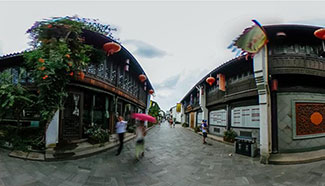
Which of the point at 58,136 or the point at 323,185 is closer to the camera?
the point at 323,185

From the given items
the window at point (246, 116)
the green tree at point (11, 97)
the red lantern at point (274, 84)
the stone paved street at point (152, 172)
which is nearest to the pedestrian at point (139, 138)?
the stone paved street at point (152, 172)

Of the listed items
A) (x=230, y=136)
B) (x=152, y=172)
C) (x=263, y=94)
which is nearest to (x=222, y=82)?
(x=230, y=136)

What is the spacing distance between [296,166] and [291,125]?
7.16 ft

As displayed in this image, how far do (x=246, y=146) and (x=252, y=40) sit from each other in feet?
15.9

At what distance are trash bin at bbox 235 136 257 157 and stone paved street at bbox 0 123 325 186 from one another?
864mm

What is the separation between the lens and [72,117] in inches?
275

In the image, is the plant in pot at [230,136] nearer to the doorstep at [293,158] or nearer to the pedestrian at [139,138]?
the doorstep at [293,158]

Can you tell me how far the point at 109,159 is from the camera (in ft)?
16.7

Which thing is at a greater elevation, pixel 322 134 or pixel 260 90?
pixel 260 90

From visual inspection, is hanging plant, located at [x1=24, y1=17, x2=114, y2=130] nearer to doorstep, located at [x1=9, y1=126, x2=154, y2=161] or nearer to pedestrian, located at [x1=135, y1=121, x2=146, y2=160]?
doorstep, located at [x1=9, y1=126, x2=154, y2=161]

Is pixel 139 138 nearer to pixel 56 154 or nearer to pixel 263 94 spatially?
pixel 56 154

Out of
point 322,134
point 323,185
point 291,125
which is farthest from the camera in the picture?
point 322,134

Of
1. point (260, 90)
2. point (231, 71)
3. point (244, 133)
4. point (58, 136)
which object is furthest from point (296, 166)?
point (58, 136)

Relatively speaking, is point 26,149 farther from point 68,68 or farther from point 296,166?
point 296,166
